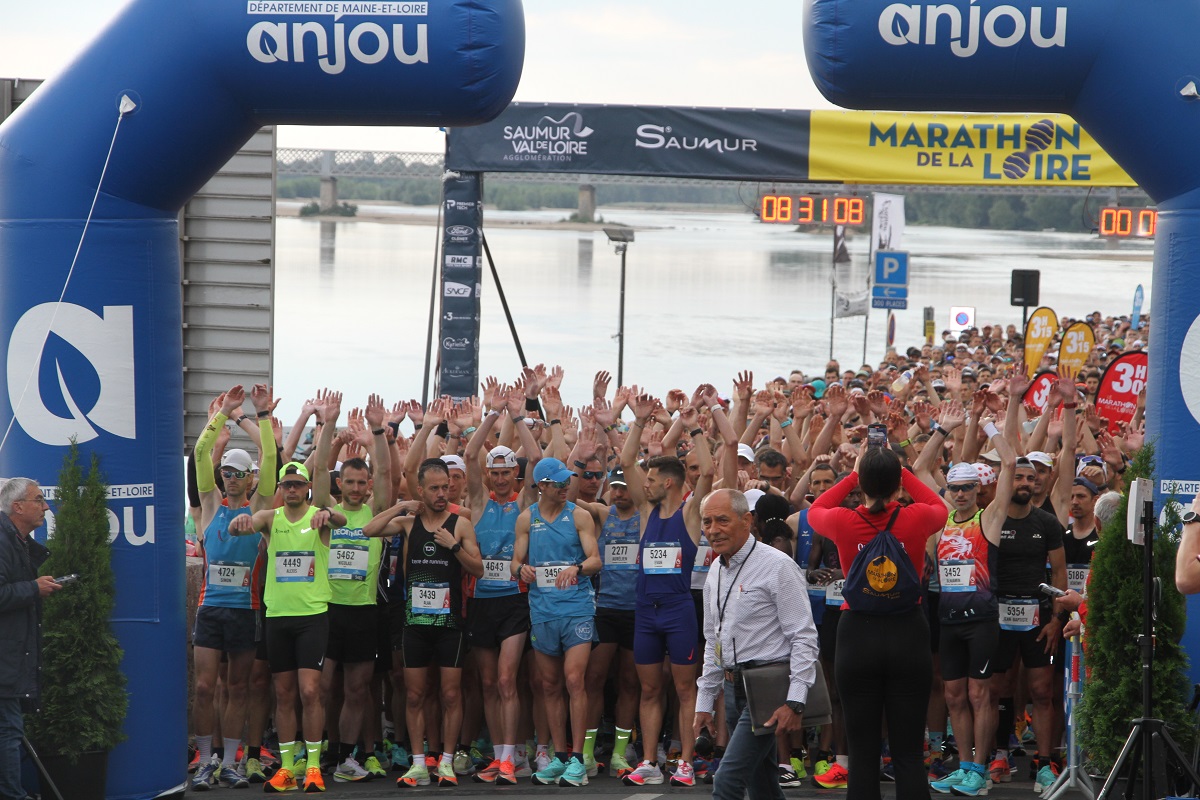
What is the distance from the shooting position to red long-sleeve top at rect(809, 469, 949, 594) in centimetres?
598

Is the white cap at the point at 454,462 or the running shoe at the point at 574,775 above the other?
the white cap at the point at 454,462

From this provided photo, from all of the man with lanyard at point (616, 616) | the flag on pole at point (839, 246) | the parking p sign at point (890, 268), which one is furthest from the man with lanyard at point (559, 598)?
the flag on pole at point (839, 246)

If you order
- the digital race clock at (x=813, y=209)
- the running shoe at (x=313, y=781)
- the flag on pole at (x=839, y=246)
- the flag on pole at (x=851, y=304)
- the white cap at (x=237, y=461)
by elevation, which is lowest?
the running shoe at (x=313, y=781)

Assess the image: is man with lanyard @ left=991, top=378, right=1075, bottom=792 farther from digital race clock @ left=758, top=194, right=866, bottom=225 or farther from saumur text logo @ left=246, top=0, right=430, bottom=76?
digital race clock @ left=758, top=194, right=866, bottom=225

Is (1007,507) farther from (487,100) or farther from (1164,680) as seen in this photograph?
(487,100)

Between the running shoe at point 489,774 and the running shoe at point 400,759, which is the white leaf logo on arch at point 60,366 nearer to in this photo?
the running shoe at point 400,759

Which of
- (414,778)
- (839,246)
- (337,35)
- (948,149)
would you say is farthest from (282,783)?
(839,246)

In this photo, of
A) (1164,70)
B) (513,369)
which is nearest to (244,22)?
(1164,70)

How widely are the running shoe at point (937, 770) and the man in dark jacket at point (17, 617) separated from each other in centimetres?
470

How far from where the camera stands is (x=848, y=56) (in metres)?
6.63

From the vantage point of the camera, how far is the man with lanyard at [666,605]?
7.80m

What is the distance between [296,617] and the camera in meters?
7.79

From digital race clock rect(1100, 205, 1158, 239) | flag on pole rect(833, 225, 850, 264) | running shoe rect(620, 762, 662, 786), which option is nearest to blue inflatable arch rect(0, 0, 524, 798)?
running shoe rect(620, 762, 662, 786)

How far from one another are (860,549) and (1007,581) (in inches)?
81.0
